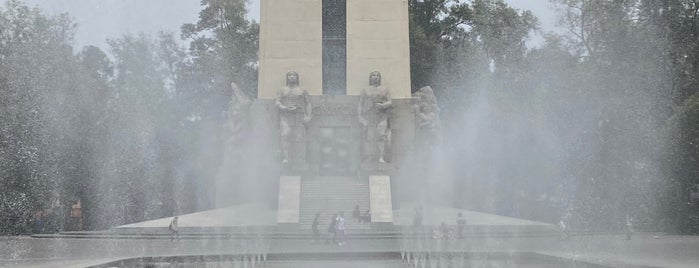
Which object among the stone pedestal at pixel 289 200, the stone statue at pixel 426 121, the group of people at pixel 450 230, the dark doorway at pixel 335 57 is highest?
the dark doorway at pixel 335 57

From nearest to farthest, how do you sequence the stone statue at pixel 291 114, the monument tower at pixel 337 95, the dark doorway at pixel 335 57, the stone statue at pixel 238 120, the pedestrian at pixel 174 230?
1. the pedestrian at pixel 174 230
2. the monument tower at pixel 337 95
3. the stone statue at pixel 291 114
4. the stone statue at pixel 238 120
5. the dark doorway at pixel 335 57

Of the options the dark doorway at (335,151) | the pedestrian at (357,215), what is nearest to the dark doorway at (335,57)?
the dark doorway at (335,151)

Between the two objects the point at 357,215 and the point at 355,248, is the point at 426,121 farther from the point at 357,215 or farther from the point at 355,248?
the point at 355,248

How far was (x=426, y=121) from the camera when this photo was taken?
3409cm

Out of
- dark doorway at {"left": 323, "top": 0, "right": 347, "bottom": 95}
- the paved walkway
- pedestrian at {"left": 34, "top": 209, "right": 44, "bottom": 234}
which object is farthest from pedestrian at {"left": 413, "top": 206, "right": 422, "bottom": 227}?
pedestrian at {"left": 34, "top": 209, "right": 44, "bottom": 234}

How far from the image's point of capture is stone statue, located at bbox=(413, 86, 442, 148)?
34.1 metres

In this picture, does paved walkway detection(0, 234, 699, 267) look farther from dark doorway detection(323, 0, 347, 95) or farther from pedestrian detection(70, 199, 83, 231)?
dark doorway detection(323, 0, 347, 95)

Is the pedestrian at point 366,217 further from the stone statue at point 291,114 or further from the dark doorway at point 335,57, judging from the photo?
the dark doorway at point 335,57

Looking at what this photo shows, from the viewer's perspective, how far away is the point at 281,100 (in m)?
32.9

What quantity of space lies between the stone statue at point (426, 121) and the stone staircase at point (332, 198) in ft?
12.7

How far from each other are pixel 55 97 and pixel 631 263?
26.0 metres

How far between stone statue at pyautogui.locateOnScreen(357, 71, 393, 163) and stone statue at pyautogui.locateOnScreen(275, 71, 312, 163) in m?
2.54

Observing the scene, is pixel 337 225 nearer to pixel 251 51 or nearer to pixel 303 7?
pixel 303 7

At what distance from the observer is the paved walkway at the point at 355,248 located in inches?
680
